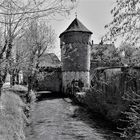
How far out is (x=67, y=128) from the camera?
12070 millimetres

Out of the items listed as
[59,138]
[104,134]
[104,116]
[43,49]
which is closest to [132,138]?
[59,138]

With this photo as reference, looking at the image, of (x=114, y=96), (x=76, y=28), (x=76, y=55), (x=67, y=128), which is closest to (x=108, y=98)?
(x=114, y=96)

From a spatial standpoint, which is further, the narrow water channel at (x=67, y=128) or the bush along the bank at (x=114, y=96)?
the bush along the bank at (x=114, y=96)

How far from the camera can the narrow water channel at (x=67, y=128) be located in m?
10.5

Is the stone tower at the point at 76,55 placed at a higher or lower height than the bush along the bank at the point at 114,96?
higher

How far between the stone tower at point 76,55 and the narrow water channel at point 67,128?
12.2 m

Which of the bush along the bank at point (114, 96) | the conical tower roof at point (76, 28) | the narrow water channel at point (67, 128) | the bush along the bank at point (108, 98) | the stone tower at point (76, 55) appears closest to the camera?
the narrow water channel at point (67, 128)

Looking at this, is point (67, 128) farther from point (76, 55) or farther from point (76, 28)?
point (76, 28)

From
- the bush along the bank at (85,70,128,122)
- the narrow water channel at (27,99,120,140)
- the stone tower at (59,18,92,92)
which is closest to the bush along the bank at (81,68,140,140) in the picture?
the bush along the bank at (85,70,128,122)

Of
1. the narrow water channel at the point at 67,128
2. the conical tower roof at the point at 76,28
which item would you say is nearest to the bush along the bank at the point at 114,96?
the narrow water channel at the point at 67,128

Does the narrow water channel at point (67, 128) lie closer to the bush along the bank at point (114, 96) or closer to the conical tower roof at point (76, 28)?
the bush along the bank at point (114, 96)

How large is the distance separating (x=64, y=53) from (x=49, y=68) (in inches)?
184

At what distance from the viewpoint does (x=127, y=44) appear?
13.4ft

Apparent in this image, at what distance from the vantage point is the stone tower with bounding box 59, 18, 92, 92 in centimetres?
2839
